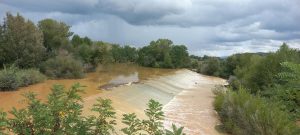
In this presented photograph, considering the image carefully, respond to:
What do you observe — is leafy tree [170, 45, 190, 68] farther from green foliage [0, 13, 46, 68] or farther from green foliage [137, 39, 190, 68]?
green foliage [0, 13, 46, 68]

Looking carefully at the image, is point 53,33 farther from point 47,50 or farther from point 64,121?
point 64,121

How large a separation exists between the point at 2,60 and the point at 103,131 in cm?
4215

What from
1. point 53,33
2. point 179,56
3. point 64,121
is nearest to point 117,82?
point 53,33

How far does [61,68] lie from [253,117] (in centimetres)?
3292

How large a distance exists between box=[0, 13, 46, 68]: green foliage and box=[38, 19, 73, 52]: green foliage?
10.9 metres

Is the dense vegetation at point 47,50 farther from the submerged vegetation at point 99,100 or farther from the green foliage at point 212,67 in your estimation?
the green foliage at point 212,67

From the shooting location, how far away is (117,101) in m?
28.1

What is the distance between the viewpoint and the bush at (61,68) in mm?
46875

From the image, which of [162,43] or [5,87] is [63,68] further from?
[162,43]

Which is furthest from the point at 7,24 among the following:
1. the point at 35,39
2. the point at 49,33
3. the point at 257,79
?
the point at 257,79

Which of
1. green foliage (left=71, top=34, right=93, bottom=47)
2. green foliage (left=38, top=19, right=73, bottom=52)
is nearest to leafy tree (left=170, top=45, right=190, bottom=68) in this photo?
green foliage (left=71, top=34, right=93, bottom=47)

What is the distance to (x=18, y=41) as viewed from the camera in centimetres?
4406

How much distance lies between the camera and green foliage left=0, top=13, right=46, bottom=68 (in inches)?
1724

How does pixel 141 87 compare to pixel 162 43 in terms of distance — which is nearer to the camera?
pixel 141 87
